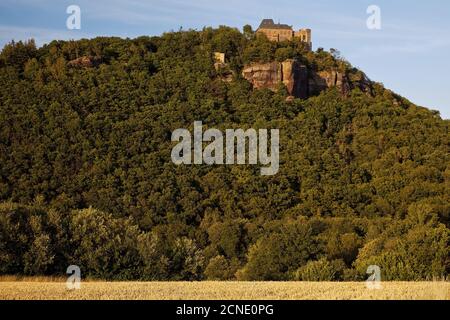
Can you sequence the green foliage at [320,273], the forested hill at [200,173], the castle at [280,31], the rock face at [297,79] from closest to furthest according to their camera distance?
the green foliage at [320,273], the forested hill at [200,173], the rock face at [297,79], the castle at [280,31]

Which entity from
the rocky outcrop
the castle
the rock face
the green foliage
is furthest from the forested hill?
the castle

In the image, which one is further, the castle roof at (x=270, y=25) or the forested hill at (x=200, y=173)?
the castle roof at (x=270, y=25)

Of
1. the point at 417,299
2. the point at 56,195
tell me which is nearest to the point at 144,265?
the point at 417,299

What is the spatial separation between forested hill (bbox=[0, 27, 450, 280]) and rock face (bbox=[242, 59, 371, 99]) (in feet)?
4.66

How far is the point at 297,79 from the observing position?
95.4 m

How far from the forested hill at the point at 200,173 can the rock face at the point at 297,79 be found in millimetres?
1421

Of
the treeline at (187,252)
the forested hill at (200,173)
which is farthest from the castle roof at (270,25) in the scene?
the treeline at (187,252)

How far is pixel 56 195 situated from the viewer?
6725cm

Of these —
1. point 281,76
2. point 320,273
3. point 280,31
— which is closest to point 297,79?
point 281,76

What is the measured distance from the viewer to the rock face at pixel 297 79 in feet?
312

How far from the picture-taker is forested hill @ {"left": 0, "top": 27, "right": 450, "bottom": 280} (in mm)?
36562

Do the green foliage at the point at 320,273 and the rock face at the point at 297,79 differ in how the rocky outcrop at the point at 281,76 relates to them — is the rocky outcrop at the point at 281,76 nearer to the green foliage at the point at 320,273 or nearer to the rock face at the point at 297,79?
the rock face at the point at 297,79

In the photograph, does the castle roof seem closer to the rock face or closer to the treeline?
the rock face

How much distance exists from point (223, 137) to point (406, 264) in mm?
50649
